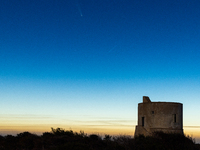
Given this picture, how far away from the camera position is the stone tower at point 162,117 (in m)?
22.1

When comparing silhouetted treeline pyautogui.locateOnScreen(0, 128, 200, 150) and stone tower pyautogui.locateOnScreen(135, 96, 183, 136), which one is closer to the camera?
silhouetted treeline pyautogui.locateOnScreen(0, 128, 200, 150)

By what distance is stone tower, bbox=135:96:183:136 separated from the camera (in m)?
22.1

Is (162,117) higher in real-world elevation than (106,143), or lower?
higher

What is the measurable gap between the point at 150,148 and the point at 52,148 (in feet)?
22.2

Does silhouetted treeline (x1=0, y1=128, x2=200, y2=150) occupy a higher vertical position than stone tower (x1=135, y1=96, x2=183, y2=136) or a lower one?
lower

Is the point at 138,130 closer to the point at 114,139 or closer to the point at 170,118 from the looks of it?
the point at 170,118

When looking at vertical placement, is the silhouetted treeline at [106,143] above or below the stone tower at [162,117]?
below

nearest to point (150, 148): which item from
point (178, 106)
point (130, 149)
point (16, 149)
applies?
point (130, 149)

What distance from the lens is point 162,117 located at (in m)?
22.2

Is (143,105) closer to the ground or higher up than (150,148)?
higher up

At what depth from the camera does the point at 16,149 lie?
56.7 ft

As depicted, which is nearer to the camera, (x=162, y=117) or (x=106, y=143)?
(x=106, y=143)

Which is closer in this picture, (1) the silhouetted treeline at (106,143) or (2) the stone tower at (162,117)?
(1) the silhouetted treeline at (106,143)

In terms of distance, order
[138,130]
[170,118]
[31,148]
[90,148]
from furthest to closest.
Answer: [138,130]
[170,118]
[31,148]
[90,148]
